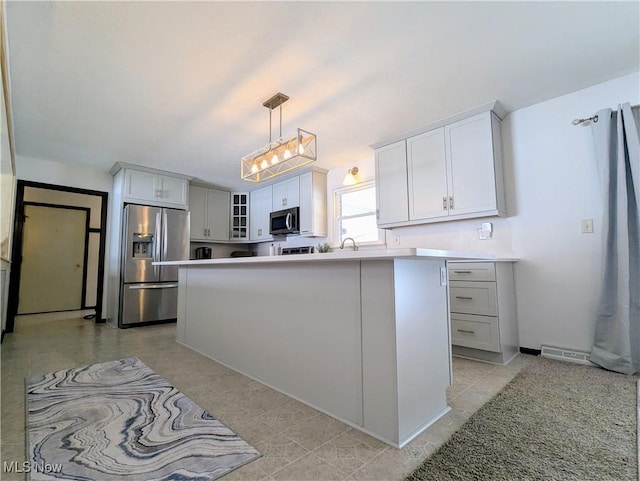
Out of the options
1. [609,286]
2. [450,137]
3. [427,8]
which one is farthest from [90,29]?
[609,286]

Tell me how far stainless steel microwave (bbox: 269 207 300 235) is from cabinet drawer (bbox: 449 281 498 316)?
8.62 feet

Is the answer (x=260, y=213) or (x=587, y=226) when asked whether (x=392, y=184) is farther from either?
(x=260, y=213)

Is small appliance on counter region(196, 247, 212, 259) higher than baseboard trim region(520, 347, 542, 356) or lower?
higher

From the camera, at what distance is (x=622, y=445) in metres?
1.31

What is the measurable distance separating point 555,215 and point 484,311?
1091 millimetres

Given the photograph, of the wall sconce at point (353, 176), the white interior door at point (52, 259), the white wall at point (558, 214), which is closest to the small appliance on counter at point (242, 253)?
the wall sconce at point (353, 176)

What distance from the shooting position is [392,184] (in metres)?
3.50

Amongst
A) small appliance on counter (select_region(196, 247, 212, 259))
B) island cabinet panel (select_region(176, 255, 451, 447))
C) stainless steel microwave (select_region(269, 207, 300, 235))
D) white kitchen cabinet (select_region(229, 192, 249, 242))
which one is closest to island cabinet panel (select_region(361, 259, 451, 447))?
island cabinet panel (select_region(176, 255, 451, 447))

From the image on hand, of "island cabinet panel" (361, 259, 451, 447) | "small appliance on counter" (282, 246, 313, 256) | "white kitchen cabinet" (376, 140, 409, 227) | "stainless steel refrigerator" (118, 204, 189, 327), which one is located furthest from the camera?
"small appliance on counter" (282, 246, 313, 256)

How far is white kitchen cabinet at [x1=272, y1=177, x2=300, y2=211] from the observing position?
4.77 meters

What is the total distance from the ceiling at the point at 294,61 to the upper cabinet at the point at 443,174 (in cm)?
24

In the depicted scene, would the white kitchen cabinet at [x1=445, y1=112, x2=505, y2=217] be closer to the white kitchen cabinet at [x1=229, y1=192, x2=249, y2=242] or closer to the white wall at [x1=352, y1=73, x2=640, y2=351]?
the white wall at [x1=352, y1=73, x2=640, y2=351]

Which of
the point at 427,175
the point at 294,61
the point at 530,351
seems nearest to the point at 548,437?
the point at 530,351

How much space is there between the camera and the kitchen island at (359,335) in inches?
52.8
